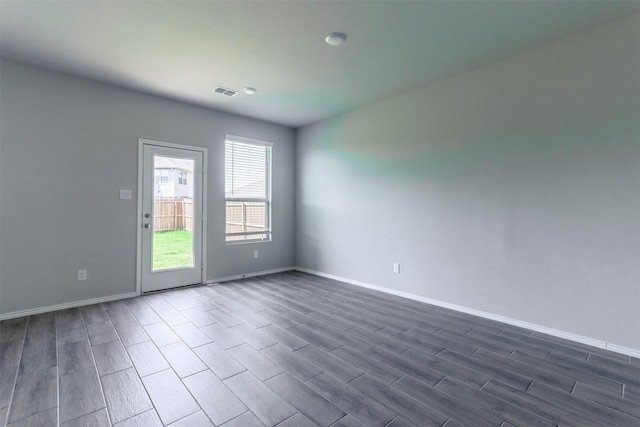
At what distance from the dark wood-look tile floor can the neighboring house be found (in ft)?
5.43

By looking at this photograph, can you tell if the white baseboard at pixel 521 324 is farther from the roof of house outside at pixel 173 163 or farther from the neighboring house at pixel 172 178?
the roof of house outside at pixel 173 163

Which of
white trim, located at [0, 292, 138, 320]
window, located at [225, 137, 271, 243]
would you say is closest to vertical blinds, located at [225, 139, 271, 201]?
window, located at [225, 137, 271, 243]

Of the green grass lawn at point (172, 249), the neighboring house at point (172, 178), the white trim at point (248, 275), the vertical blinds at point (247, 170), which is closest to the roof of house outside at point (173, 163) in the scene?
the neighboring house at point (172, 178)

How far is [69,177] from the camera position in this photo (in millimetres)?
3545

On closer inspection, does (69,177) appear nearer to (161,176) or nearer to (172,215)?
(161,176)

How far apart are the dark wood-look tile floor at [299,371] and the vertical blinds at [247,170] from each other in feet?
7.35

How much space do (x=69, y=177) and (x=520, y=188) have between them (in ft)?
16.7

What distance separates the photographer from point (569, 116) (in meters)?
2.79

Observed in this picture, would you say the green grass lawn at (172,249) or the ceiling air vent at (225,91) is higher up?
the ceiling air vent at (225,91)

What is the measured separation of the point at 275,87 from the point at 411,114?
6.06 ft

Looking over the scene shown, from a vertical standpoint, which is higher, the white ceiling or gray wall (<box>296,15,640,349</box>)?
the white ceiling

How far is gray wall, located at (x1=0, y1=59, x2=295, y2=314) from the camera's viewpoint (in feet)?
10.5

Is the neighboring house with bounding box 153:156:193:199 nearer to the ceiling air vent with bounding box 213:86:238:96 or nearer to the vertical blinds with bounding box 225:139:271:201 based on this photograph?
the vertical blinds with bounding box 225:139:271:201

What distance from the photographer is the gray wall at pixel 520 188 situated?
8.38ft
